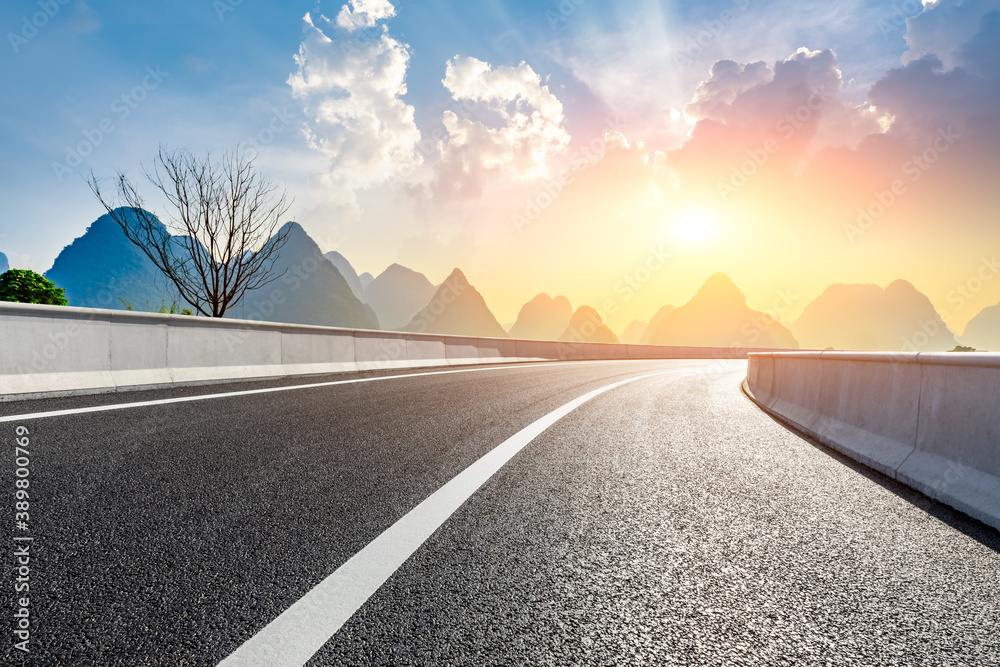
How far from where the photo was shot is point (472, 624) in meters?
1.98

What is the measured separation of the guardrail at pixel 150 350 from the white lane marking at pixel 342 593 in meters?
6.39

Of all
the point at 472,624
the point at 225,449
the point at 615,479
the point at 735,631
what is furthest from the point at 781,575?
the point at 225,449

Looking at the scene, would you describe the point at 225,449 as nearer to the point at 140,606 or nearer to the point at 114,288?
the point at 140,606

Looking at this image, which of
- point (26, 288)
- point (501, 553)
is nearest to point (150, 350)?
point (501, 553)

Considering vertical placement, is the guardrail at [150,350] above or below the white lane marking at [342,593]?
above

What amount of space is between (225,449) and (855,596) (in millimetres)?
4287

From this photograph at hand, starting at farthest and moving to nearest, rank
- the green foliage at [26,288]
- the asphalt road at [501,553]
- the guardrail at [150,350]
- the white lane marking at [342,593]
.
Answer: the green foliage at [26,288], the guardrail at [150,350], the asphalt road at [501,553], the white lane marking at [342,593]

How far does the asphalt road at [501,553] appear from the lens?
187cm

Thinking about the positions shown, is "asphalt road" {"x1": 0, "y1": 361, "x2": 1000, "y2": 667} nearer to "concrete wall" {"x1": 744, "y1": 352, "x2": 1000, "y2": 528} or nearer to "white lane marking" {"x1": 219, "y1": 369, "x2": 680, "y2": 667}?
"white lane marking" {"x1": 219, "y1": 369, "x2": 680, "y2": 667}

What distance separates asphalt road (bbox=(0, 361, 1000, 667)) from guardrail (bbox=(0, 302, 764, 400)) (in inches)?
94.8

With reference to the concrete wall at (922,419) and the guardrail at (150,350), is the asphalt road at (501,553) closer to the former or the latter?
the concrete wall at (922,419)

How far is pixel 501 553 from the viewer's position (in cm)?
265

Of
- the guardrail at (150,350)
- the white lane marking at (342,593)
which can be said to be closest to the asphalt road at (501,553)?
the white lane marking at (342,593)

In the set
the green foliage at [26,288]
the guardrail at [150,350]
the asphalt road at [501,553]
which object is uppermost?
the green foliage at [26,288]
